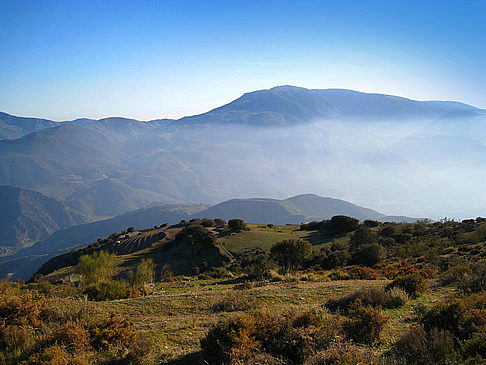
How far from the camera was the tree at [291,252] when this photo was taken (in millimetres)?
22859

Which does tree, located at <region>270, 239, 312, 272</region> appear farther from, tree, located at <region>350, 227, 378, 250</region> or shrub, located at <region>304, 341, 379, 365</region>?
shrub, located at <region>304, 341, 379, 365</region>

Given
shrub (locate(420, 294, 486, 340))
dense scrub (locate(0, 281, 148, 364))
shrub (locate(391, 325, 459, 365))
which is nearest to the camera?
shrub (locate(391, 325, 459, 365))

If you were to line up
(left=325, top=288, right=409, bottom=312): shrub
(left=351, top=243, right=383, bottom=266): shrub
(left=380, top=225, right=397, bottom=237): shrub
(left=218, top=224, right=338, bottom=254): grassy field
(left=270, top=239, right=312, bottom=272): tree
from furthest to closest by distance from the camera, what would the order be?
1. (left=218, top=224, right=338, bottom=254): grassy field
2. (left=380, top=225, right=397, bottom=237): shrub
3. (left=351, top=243, right=383, bottom=266): shrub
4. (left=270, top=239, right=312, bottom=272): tree
5. (left=325, top=288, right=409, bottom=312): shrub

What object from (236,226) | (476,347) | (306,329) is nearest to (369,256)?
(306,329)

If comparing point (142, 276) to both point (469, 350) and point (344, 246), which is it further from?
point (344, 246)

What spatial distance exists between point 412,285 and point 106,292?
12194mm

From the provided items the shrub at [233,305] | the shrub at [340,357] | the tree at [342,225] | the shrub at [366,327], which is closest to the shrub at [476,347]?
the shrub at [340,357]

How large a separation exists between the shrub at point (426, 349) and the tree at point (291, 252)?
17.8 meters

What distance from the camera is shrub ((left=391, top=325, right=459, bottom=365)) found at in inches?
178

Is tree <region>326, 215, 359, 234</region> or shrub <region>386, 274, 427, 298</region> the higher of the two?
shrub <region>386, 274, 427, 298</region>

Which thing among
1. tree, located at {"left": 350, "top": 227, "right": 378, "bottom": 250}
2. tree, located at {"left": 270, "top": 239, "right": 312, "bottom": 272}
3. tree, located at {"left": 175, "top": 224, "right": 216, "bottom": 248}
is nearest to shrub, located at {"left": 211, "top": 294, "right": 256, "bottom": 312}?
tree, located at {"left": 270, "top": 239, "right": 312, "bottom": 272}

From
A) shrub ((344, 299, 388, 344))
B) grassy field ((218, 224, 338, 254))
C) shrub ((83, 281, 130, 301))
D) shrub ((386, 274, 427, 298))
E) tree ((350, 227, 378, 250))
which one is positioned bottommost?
grassy field ((218, 224, 338, 254))

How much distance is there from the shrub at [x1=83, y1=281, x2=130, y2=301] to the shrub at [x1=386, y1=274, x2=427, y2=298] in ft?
36.1

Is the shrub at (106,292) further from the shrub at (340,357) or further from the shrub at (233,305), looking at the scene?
the shrub at (340,357)
